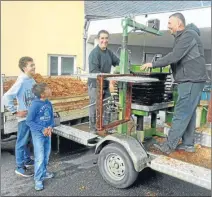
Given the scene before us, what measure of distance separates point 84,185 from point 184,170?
1.66m

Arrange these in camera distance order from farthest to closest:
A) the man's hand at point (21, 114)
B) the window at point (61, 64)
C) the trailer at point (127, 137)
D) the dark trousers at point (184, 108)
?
the window at point (61, 64) → the man's hand at point (21, 114) → the dark trousers at point (184, 108) → the trailer at point (127, 137)

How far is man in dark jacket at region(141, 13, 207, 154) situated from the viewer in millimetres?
3674

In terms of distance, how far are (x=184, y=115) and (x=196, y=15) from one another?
3.78 m

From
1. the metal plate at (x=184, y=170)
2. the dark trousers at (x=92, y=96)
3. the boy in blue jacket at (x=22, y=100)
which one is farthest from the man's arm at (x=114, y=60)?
the metal plate at (x=184, y=170)

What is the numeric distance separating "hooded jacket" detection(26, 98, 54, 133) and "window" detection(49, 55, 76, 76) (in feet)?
20.7

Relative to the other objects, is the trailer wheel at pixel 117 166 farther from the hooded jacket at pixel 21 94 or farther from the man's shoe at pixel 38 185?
the hooded jacket at pixel 21 94

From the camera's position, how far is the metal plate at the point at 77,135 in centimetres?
439

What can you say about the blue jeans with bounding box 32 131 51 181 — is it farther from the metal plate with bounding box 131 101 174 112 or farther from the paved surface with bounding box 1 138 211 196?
the metal plate with bounding box 131 101 174 112

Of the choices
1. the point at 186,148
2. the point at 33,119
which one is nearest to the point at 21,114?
the point at 33,119

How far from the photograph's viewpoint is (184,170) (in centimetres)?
325

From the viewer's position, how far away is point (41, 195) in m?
3.82

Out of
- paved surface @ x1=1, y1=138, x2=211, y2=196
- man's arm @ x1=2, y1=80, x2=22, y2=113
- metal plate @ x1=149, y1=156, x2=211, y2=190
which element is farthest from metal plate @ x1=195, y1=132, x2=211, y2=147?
man's arm @ x1=2, y1=80, x2=22, y2=113

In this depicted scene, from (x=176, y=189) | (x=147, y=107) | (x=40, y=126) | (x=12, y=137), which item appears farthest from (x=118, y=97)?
(x=12, y=137)

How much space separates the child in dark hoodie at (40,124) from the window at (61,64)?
6.30 m
